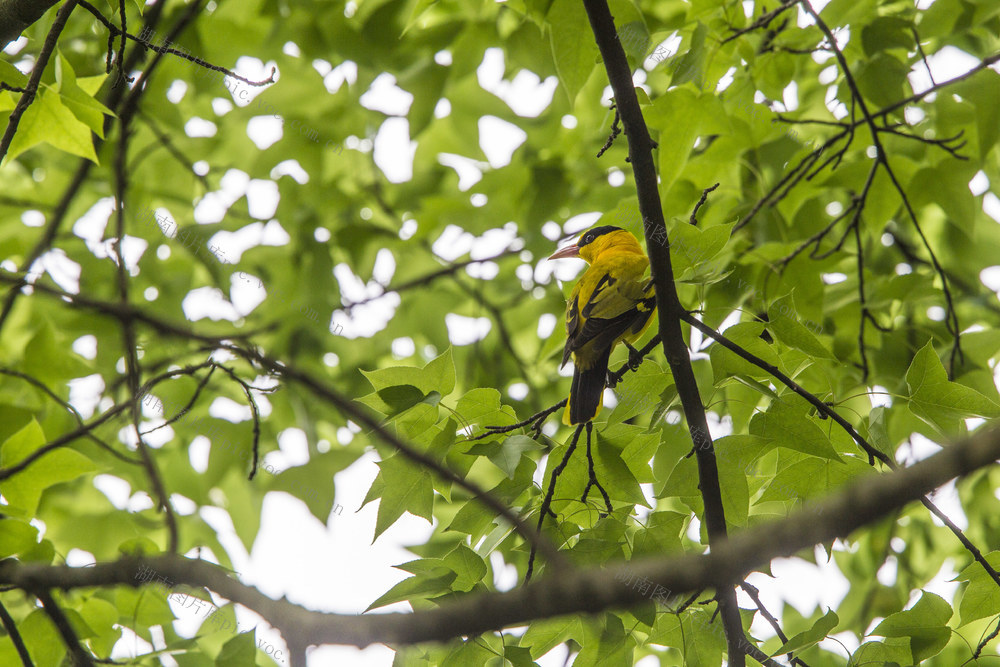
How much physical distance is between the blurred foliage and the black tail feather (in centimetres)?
17

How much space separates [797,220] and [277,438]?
3311 millimetres

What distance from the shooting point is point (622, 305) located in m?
2.91

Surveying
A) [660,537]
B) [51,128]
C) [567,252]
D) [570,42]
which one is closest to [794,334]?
[660,537]

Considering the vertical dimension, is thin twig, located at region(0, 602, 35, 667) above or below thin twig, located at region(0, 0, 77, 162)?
below

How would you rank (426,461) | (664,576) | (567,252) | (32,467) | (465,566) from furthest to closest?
(567,252)
(32,467)
(465,566)
(426,461)
(664,576)

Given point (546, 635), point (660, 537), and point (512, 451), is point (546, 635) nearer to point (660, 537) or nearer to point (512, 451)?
point (660, 537)

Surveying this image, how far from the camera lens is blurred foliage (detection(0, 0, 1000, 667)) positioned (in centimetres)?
192

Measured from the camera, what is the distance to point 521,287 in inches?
193

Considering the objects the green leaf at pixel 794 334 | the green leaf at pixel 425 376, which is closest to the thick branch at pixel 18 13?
the green leaf at pixel 425 376

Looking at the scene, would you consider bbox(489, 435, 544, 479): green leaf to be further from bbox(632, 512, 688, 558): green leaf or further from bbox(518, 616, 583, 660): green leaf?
bbox(518, 616, 583, 660): green leaf

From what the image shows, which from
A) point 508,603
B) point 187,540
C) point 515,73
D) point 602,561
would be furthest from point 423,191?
point 508,603

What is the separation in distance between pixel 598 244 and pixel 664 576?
3.67m

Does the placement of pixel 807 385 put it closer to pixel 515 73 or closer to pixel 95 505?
pixel 515 73

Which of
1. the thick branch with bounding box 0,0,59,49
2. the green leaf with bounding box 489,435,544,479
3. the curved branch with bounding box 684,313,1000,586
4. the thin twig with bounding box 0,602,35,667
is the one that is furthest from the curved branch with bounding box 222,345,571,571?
the thin twig with bounding box 0,602,35,667
